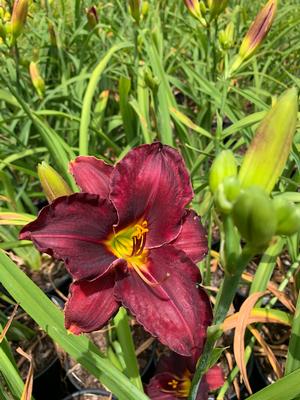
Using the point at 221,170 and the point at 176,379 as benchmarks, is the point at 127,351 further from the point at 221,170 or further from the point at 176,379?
the point at 221,170

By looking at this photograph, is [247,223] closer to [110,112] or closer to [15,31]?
[15,31]

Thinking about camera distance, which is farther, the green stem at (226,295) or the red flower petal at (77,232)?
the red flower petal at (77,232)

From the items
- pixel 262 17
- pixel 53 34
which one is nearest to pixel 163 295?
pixel 262 17

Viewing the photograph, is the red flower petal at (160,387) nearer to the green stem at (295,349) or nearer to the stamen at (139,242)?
the green stem at (295,349)

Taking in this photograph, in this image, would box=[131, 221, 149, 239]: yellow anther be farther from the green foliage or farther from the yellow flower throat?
the green foliage

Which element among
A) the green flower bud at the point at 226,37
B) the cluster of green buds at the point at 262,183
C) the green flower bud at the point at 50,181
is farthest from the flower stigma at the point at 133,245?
the green flower bud at the point at 226,37

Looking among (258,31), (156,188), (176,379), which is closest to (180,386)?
(176,379)
